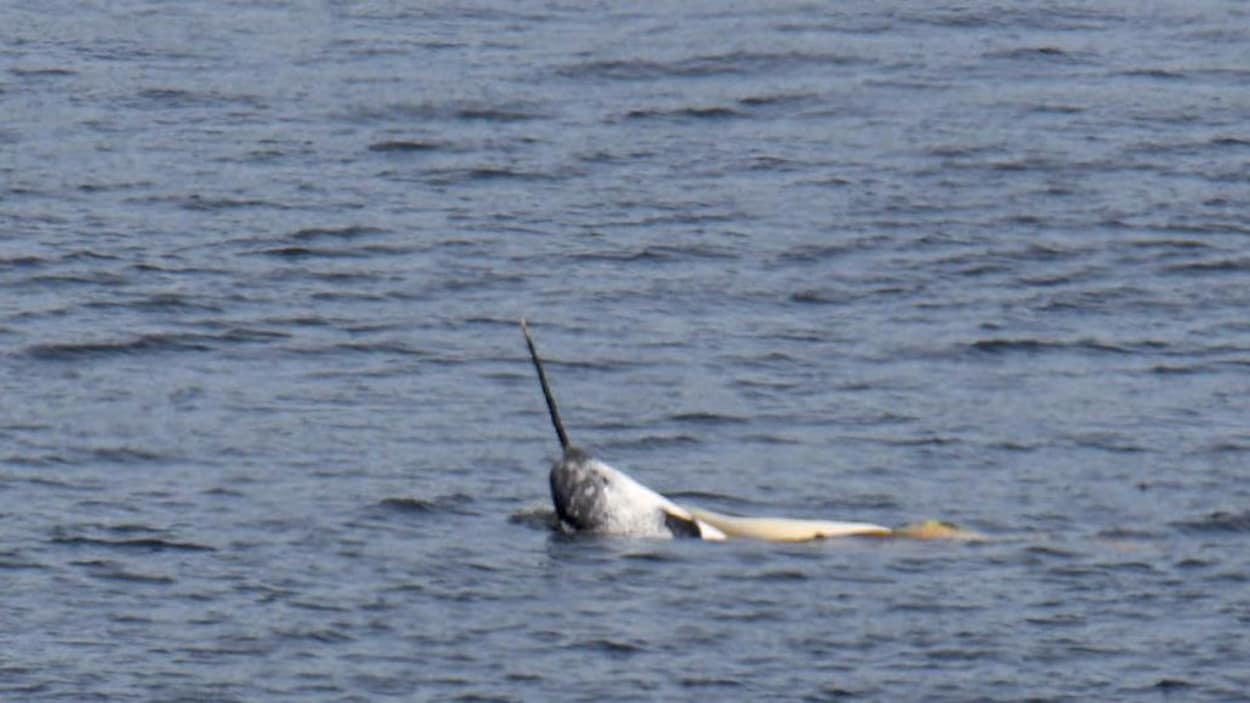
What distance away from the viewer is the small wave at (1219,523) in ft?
82.3

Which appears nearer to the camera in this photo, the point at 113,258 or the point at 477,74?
the point at 113,258

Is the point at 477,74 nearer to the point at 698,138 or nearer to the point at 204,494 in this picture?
the point at 698,138

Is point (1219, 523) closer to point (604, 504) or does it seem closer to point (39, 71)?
point (604, 504)

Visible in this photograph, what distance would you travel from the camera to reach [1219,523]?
82.8ft

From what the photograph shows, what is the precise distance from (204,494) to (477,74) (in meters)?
19.8

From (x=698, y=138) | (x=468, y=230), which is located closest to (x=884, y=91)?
(x=698, y=138)

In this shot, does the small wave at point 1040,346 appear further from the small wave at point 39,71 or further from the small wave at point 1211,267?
the small wave at point 39,71

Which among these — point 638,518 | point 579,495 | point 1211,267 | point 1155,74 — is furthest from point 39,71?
point 638,518

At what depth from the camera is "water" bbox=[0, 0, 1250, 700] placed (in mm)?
22234

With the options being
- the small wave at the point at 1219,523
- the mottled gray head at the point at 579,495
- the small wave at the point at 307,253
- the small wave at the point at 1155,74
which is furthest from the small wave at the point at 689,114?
the small wave at the point at 1219,523

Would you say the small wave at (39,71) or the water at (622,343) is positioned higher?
the small wave at (39,71)

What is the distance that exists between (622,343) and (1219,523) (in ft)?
27.6

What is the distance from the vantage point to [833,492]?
2667 centimetres

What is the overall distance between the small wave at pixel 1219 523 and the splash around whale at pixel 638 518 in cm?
176
